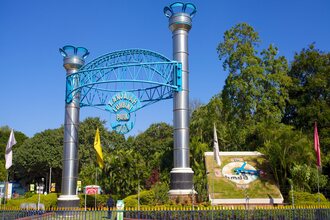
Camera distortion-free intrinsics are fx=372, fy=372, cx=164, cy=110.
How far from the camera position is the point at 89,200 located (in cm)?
2773

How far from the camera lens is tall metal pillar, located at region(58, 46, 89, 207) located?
78.9 feet

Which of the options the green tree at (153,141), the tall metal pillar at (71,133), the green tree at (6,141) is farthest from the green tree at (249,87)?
the green tree at (6,141)

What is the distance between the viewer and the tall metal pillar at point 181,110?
2144 centimetres

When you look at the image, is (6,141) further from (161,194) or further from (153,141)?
(161,194)

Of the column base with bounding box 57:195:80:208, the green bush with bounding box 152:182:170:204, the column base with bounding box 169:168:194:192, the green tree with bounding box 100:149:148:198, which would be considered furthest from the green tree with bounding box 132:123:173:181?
the column base with bounding box 169:168:194:192

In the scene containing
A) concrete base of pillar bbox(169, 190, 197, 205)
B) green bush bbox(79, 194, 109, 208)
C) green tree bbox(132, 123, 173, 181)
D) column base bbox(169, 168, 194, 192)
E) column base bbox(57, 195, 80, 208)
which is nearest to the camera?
concrete base of pillar bbox(169, 190, 197, 205)

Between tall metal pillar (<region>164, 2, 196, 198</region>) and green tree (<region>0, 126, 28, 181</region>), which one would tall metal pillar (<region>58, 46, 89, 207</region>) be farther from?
green tree (<region>0, 126, 28, 181</region>)

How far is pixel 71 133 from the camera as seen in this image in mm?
24734

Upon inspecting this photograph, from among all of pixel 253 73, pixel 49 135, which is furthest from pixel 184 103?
pixel 49 135

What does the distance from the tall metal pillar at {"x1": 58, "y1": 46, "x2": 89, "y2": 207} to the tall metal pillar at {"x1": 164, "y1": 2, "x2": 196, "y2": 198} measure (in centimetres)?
685

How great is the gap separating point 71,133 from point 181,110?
7790 millimetres

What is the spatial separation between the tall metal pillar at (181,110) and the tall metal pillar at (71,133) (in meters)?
6.85

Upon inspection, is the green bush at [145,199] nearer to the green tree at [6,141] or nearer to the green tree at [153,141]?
the green tree at [153,141]

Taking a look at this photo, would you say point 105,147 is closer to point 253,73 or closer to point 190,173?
point 253,73
